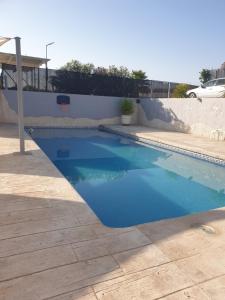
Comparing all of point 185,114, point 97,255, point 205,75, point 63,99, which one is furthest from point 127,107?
point 205,75

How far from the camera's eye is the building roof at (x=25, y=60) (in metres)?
10.9

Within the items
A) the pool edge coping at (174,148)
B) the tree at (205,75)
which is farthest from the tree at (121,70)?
the pool edge coping at (174,148)

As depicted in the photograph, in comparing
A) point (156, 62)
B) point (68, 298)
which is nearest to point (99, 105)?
point (156, 62)

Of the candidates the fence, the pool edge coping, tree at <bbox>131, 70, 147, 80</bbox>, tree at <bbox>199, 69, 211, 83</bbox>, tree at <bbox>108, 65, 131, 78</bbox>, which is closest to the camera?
the pool edge coping

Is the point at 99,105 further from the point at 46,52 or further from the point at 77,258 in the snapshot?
the point at 77,258

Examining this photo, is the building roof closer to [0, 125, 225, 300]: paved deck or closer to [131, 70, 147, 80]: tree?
[0, 125, 225, 300]: paved deck

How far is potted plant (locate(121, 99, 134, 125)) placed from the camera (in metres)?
13.8

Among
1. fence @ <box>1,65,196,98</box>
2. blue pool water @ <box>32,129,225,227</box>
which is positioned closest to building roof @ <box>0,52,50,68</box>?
fence @ <box>1,65,196,98</box>

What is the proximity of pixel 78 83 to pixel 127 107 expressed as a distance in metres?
3.01

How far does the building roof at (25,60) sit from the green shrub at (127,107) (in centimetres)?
452

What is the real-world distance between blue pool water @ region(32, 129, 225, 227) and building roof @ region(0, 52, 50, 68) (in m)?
4.22

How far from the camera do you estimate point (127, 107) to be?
13.8 m

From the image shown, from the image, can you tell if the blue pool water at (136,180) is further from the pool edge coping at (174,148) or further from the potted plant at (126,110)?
the potted plant at (126,110)

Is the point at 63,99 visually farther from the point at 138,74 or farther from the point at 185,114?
the point at 138,74
